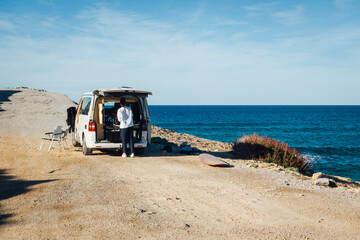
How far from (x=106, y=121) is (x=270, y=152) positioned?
661 cm

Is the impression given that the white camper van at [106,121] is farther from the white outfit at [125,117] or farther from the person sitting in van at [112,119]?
the white outfit at [125,117]

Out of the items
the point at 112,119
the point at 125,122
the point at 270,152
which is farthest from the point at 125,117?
the point at 270,152

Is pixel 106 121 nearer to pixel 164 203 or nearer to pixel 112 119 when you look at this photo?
pixel 112 119

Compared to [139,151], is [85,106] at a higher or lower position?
higher

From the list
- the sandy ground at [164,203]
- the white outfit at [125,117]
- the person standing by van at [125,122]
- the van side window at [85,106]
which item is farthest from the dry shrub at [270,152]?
the van side window at [85,106]

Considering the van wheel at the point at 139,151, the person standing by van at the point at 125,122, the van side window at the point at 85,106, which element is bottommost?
the van wheel at the point at 139,151

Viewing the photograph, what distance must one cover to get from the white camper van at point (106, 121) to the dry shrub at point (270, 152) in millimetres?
4260

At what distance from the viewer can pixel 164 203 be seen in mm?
6719

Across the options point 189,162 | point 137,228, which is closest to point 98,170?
point 189,162

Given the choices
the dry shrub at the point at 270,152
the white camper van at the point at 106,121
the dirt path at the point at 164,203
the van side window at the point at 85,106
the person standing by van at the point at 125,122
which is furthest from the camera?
the dry shrub at the point at 270,152

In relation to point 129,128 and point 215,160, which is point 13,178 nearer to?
point 129,128

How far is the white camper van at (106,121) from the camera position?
11.4 meters

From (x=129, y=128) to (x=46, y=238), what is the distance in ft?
22.9

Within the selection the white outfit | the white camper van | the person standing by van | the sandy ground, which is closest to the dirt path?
the sandy ground
